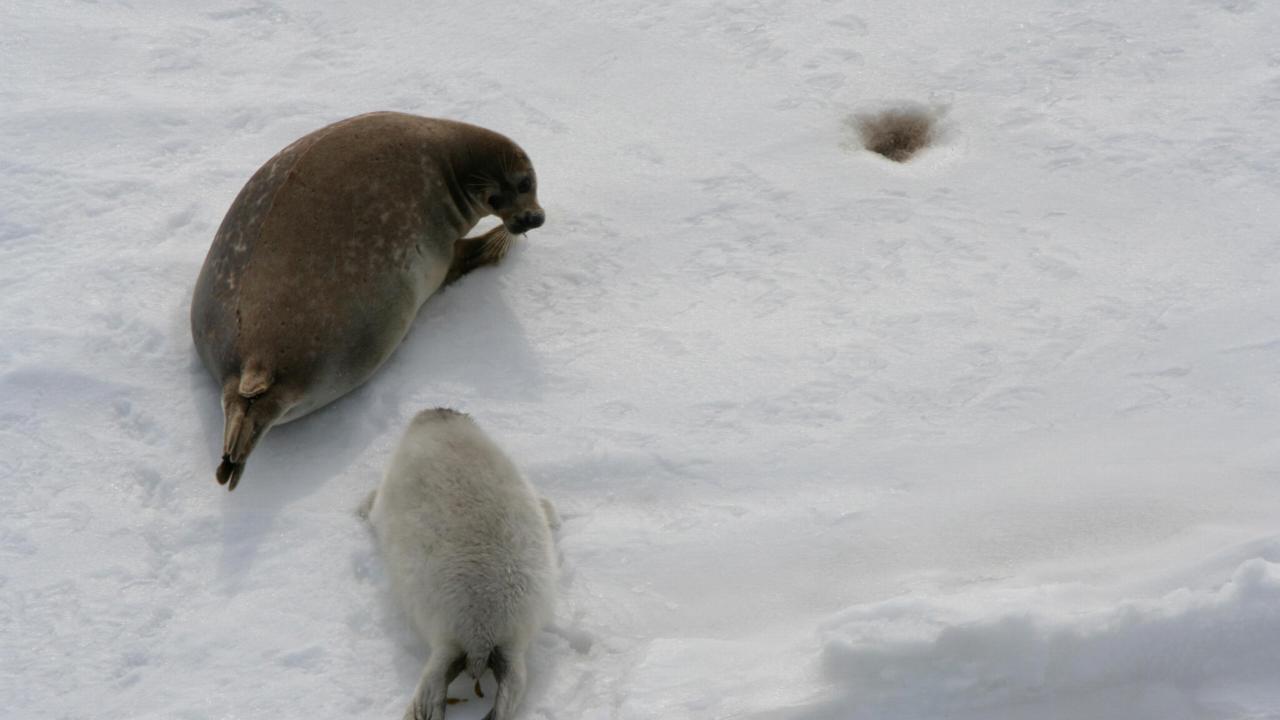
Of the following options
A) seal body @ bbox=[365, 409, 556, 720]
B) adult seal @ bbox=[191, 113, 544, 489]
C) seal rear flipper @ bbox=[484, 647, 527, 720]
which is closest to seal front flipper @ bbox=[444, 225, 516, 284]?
adult seal @ bbox=[191, 113, 544, 489]

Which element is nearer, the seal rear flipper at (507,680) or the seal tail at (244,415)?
the seal rear flipper at (507,680)

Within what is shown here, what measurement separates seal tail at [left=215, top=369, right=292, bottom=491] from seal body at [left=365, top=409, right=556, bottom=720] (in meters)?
0.36

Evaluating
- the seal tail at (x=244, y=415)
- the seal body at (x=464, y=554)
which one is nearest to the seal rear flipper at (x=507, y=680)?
the seal body at (x=464, y=554)

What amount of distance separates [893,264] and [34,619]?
106 inches

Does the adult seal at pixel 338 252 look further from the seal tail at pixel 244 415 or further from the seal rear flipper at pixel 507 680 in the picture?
the seal rear flipper at pixel 507 680

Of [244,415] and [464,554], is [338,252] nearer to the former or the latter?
[244,415]

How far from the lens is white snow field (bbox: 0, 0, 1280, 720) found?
2869 millimetres

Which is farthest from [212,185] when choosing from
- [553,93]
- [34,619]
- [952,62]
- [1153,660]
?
[1153,660]

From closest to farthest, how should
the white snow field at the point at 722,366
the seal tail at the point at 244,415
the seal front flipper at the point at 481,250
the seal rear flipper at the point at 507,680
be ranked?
the seal rear flipper at the point at 507,680 → the white snow field at the point at 722,366 → the seal tail at the point at 244,415 → the seal front flipper at the point at 481,250

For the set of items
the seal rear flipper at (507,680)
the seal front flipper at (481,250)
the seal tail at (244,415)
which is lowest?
the seal tail at (244,415)

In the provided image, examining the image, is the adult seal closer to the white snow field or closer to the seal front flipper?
the seal front flipper

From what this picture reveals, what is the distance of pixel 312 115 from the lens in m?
4.77

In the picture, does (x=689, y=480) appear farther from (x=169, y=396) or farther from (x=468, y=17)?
(x=468, y=17)

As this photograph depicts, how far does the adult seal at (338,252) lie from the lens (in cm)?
351
